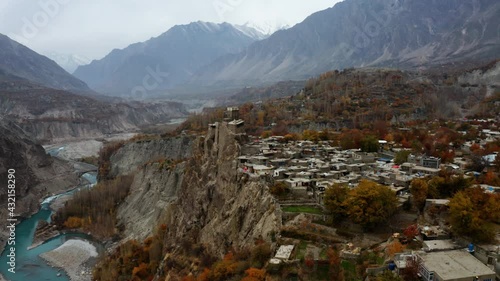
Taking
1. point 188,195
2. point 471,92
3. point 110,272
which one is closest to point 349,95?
point 471,92

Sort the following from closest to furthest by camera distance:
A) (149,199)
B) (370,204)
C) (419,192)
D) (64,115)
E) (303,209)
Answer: (370,204) → (419,192) → (303,209) → (149,199) → (64,115)

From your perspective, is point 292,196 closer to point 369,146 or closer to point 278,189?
point 278,189

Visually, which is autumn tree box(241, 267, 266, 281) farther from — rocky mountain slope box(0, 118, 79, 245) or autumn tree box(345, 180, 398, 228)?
rocky mountain slope box(0, 118, 79, 245)

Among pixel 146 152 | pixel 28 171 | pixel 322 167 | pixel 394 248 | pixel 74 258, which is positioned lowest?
pixel 74 258

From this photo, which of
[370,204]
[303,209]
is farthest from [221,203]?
[370,204]

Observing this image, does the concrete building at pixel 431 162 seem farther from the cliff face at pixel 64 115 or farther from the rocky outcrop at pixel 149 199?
the cliff face at pixel 64 115
